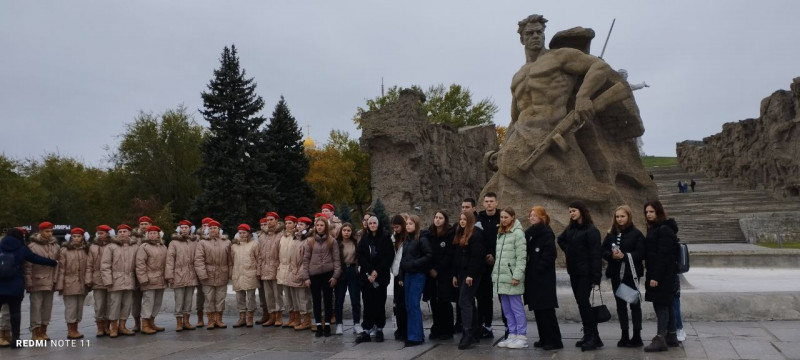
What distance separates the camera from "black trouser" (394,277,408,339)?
7.89 meters

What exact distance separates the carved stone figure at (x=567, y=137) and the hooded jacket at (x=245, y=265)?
4.13 metres

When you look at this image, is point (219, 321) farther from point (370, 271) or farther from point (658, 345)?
point (658, 345)

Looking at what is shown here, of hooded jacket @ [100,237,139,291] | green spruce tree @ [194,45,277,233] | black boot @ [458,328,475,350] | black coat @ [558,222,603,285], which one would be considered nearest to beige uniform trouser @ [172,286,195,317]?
hooded jacket @ [100,237,139,291]

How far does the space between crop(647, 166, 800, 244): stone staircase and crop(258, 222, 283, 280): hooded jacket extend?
2551 centimetres

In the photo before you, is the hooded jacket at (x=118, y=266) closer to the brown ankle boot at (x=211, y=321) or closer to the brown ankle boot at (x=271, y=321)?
the brown ankle boot at (x=211, y=321)

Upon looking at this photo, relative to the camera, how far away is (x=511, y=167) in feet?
36.8

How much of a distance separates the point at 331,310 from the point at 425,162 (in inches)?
A: 884

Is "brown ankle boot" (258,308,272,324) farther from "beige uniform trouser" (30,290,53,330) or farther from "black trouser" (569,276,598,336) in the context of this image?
"black trouser" (569,276,598,336)

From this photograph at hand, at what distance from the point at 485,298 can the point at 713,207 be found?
35.2 meters

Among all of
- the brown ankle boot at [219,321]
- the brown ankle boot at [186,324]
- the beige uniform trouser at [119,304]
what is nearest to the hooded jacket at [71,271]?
the beige uniform trouser at [119,304]

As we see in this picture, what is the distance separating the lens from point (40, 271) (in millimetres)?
8852

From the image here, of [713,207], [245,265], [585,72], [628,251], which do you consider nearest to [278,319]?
[245,265]

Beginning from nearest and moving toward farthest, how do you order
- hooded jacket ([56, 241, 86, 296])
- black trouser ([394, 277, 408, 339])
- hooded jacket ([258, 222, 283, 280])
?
black trouser ([394, 277, 408, 339])
hooded jacket ([56, 241, 86, 296])
hooded jacket ([258, 222, 283, 280])

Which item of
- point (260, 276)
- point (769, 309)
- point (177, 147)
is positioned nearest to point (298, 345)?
point (260, 276)
